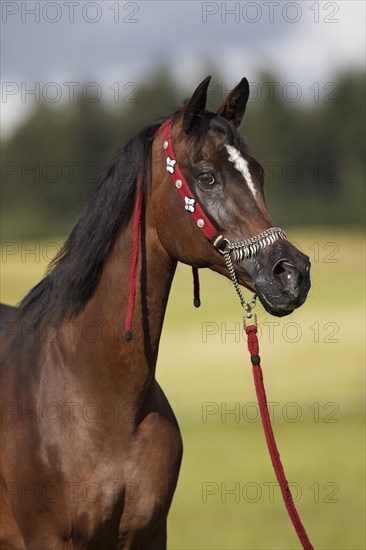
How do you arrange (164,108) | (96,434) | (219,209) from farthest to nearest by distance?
(164,108), (96,434), (219,209)

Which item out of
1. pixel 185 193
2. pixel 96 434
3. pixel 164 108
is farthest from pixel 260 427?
pixel 164 108

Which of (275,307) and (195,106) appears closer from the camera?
(275,307)

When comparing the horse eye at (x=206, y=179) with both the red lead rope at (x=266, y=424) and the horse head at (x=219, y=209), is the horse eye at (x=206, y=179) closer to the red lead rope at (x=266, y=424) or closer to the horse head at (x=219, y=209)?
the horse head at (x=219, y=209)

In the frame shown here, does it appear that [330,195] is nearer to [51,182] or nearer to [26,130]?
[51,182]

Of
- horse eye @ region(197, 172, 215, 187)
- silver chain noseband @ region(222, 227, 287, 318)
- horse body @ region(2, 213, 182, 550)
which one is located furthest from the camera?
horse body @ region(2, 213, 182, 550)

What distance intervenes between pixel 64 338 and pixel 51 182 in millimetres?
57423

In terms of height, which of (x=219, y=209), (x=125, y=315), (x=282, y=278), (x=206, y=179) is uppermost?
(x=206, y=179)

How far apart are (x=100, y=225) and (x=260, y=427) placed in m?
11.3

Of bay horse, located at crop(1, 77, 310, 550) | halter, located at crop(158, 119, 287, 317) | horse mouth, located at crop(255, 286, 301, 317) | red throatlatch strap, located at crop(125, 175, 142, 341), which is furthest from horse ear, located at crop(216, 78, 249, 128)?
horse mouth, located at crop(255, 286, 301, 317)

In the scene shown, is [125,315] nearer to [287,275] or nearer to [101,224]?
[101,224]

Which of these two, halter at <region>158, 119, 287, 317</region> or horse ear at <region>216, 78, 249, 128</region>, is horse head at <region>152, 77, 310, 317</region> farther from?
horse ear at <region>216, 78, 249, 128</region>

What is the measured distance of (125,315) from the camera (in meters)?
4.63

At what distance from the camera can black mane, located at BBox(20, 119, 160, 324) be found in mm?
4621

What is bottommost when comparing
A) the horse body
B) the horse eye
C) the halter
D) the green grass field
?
the green grass field
